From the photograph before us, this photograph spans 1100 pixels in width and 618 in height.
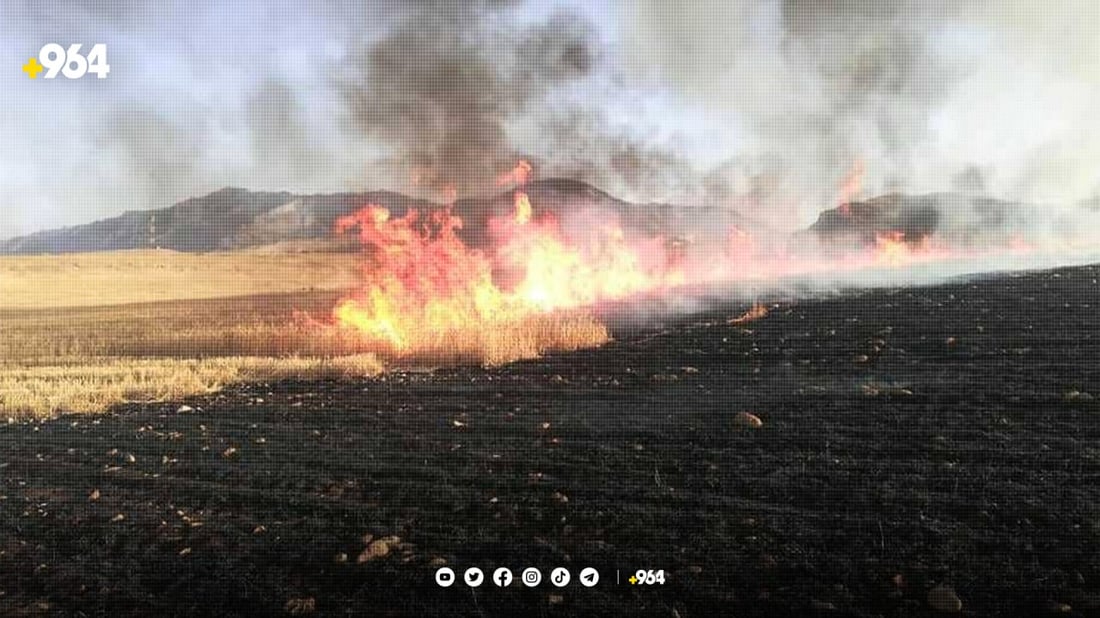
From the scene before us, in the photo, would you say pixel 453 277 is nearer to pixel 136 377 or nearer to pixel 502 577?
pixel 136 377

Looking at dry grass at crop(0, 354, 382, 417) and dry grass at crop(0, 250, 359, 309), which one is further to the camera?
dry grass at crop(0, 250, 359, 309)

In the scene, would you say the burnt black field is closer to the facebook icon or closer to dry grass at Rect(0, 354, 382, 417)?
the facebook icon

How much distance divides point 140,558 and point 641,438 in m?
3.57

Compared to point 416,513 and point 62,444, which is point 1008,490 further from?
point 62,444

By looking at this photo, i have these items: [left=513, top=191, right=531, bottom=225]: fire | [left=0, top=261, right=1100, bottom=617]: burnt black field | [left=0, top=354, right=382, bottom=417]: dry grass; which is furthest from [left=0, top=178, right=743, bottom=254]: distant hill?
[left=0, top=261, right=1100, bottom=617]: burnt black field

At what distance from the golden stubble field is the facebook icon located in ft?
20.4

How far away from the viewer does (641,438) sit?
5.09 m

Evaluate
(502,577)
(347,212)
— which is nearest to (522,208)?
(347,212)

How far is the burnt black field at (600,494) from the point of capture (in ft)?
9.29

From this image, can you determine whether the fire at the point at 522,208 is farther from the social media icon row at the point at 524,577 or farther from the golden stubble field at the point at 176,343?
the social media icon row at the point at 524,577

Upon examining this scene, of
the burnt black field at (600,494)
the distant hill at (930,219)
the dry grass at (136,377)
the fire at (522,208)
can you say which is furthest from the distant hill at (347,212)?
the distant hill at (930,219)

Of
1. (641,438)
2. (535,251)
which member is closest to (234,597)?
(641,438)

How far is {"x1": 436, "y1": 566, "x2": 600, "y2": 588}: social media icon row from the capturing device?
9.24 ft

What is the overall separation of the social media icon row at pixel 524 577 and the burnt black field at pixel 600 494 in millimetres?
49
